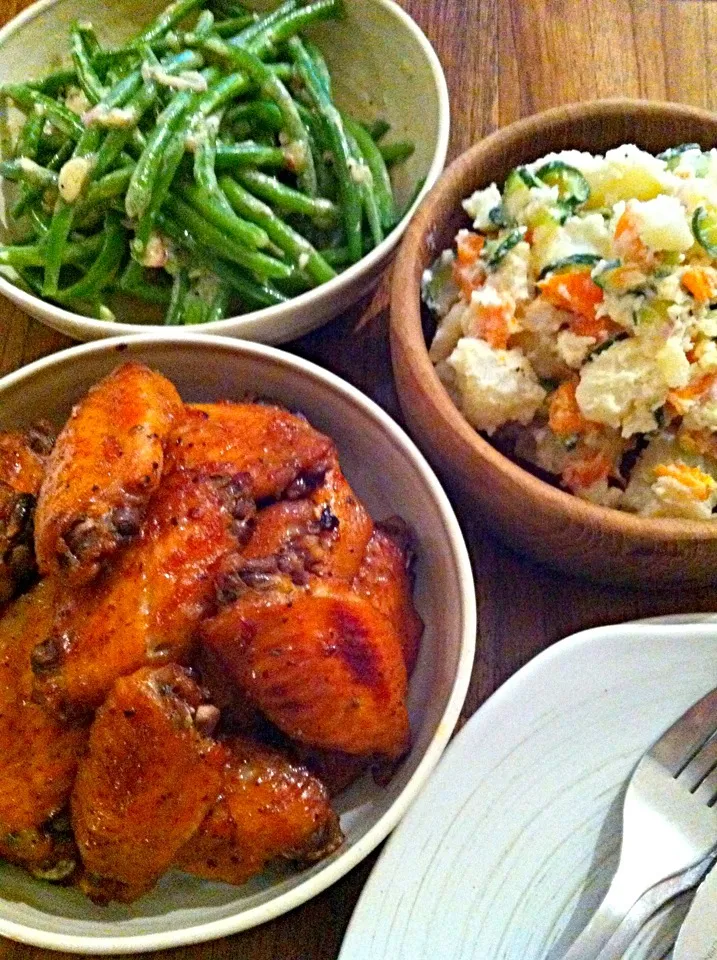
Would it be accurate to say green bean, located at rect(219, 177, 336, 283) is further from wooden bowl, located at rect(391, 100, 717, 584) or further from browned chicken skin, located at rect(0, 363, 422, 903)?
browned chicken skin, located at rect(0, 363, 422, 903)

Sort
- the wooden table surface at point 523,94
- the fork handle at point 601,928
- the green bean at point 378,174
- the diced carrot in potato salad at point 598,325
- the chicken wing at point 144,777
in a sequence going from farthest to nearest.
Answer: the green bean at point 378,174 < the wooden table surface at point 523,94 < the diced carrot in potato salad at point 598,325 < the fork handle at point 601,928 < the chicken wing at point 144,777

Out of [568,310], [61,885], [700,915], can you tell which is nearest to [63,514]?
[61,885]

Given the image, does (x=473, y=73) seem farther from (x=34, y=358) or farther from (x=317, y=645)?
(x=317, y=645)

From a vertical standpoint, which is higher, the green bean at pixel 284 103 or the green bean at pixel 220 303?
the green bean at pixel 284 103

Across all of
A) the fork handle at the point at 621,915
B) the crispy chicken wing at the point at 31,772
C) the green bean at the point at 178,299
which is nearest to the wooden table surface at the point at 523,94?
the green bean at the point at 178,299

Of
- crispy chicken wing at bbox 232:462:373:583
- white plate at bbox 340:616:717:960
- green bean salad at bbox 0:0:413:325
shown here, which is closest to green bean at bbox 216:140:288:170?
green bean salad at bbox 0:0:413:325

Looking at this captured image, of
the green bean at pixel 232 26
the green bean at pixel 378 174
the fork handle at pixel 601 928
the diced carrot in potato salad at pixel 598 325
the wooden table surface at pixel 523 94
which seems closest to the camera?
the fork handle at pixel 601 928

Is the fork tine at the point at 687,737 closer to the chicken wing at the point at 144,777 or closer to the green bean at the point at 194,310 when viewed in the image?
the chicken wing at the point at 144,777

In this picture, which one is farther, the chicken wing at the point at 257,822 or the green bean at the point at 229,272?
the green bean at the point at 229,272
